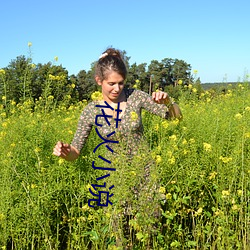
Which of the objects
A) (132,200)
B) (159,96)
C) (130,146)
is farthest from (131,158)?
(159,96)

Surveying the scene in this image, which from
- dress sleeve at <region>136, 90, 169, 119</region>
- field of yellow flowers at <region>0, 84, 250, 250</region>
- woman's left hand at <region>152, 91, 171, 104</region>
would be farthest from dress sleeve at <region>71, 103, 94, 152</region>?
woman's left hand at <region>152, 91, 171, 104</region>

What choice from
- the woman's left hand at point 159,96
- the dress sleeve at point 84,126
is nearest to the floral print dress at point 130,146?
the dress sleeve at point 84,126

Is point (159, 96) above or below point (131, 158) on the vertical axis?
above

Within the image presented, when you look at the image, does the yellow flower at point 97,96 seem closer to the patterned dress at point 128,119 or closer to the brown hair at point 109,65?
the patterned dress at point 128,119

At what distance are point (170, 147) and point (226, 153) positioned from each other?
419mm

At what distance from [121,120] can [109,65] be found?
35 cm

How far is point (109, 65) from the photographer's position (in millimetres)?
2203

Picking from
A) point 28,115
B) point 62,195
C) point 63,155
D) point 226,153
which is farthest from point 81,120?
→ point 28,115

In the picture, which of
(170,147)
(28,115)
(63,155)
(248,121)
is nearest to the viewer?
(63,155)

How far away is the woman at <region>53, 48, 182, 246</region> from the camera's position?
198 cm

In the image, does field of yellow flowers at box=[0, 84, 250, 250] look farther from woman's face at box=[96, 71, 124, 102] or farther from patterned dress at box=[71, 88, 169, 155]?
woman's face at box=[96, 71, 124, 102]

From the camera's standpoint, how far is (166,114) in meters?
2.41

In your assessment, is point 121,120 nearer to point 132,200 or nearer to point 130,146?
point 130,146

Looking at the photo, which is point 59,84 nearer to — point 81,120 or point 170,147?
point 81,120
